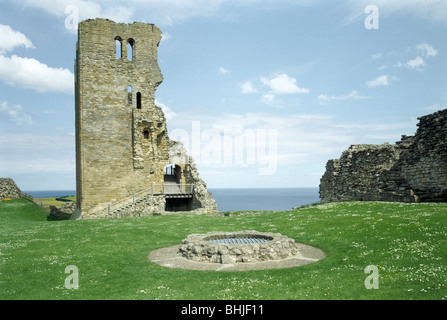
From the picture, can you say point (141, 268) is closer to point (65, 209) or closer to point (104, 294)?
point (104, 294)

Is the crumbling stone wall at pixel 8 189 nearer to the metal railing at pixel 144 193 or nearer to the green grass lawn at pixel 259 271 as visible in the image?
the metal railing at pixel 144 193

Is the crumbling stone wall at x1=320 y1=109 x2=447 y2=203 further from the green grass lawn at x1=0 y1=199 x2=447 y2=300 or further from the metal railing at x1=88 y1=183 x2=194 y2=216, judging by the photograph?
the metal railing at x1=88 y1=183 x2=194 y2=216

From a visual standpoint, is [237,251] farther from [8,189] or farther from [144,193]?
[8,189]

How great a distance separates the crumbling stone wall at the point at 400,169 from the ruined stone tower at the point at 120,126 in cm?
1483

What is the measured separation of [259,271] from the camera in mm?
10492

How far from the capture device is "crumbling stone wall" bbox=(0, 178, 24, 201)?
38438mm

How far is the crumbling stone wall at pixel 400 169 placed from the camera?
73.2 feet

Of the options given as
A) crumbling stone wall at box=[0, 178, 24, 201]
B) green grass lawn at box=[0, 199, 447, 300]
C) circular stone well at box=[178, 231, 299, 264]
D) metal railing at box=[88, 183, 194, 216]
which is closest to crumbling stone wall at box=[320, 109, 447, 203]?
green grass lawn at box=[0, 199, 447, 300]

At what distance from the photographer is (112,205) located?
35.9 metres

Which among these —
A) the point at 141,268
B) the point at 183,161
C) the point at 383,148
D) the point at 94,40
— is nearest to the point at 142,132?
the point at 183,161

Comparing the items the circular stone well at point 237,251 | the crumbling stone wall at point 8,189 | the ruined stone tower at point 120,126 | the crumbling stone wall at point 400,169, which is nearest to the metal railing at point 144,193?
the ruined stone tower at point 120,126

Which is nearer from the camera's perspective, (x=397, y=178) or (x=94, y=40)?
(x=397, y=178)

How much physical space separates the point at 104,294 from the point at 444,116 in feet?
75.0

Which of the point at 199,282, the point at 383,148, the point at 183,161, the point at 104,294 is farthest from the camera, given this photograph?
the point at 183,161
